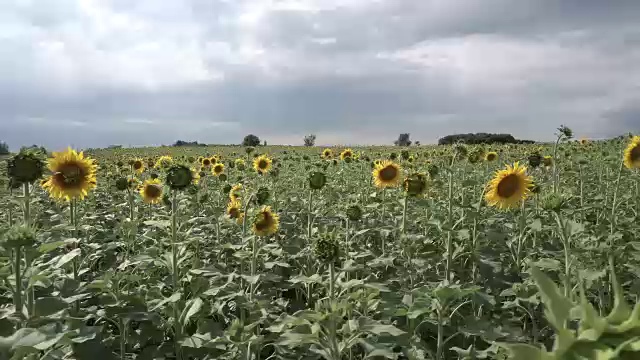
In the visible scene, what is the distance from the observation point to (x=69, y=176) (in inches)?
148

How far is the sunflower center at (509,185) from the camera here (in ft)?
15.1

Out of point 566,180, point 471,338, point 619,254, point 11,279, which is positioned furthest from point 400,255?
point 566,180

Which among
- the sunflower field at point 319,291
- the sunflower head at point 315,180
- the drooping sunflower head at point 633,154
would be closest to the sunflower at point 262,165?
the sunflower field at point 319,291

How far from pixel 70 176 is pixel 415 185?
292 centimetres

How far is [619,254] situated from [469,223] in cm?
176

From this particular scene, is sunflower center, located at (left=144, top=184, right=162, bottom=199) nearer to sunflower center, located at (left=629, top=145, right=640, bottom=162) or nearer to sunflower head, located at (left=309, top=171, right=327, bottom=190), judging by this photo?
sunflower head, located at (left=309, top=171, right=327, bottom=190)

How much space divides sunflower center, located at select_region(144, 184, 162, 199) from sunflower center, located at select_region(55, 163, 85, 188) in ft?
7.05

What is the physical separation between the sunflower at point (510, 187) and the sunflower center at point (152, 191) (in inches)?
152

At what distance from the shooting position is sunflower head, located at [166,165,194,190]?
3.70m

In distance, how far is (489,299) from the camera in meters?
2.86

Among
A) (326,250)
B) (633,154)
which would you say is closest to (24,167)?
(326,250)

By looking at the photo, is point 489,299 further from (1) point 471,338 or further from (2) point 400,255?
(2) point 400,255

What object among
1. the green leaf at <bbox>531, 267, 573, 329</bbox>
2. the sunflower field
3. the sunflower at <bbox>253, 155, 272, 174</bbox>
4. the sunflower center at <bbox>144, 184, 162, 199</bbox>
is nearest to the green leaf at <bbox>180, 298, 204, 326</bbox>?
the sunflower field

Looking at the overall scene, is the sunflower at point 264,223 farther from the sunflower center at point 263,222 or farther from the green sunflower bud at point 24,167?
the green sunflower bud at point 24,167
